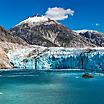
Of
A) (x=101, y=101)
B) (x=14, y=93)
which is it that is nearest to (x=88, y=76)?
(x=14, y=93)

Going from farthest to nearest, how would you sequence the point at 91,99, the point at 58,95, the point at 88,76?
the point at 88,76 → the point at 58,95 → the point at 91,99

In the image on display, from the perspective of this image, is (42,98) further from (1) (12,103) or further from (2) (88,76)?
(2) (88,76)

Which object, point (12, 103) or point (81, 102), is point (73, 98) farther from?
point (12, 103)

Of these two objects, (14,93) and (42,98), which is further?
(14,93)

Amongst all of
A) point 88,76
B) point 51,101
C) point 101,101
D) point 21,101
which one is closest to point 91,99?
point 101,101

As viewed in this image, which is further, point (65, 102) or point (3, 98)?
point (3, 98)

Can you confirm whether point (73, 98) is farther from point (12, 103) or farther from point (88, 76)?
point (88, 76)

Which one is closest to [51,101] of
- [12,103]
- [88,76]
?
[12,103]

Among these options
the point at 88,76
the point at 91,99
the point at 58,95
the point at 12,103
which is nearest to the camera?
the point at 12,103
